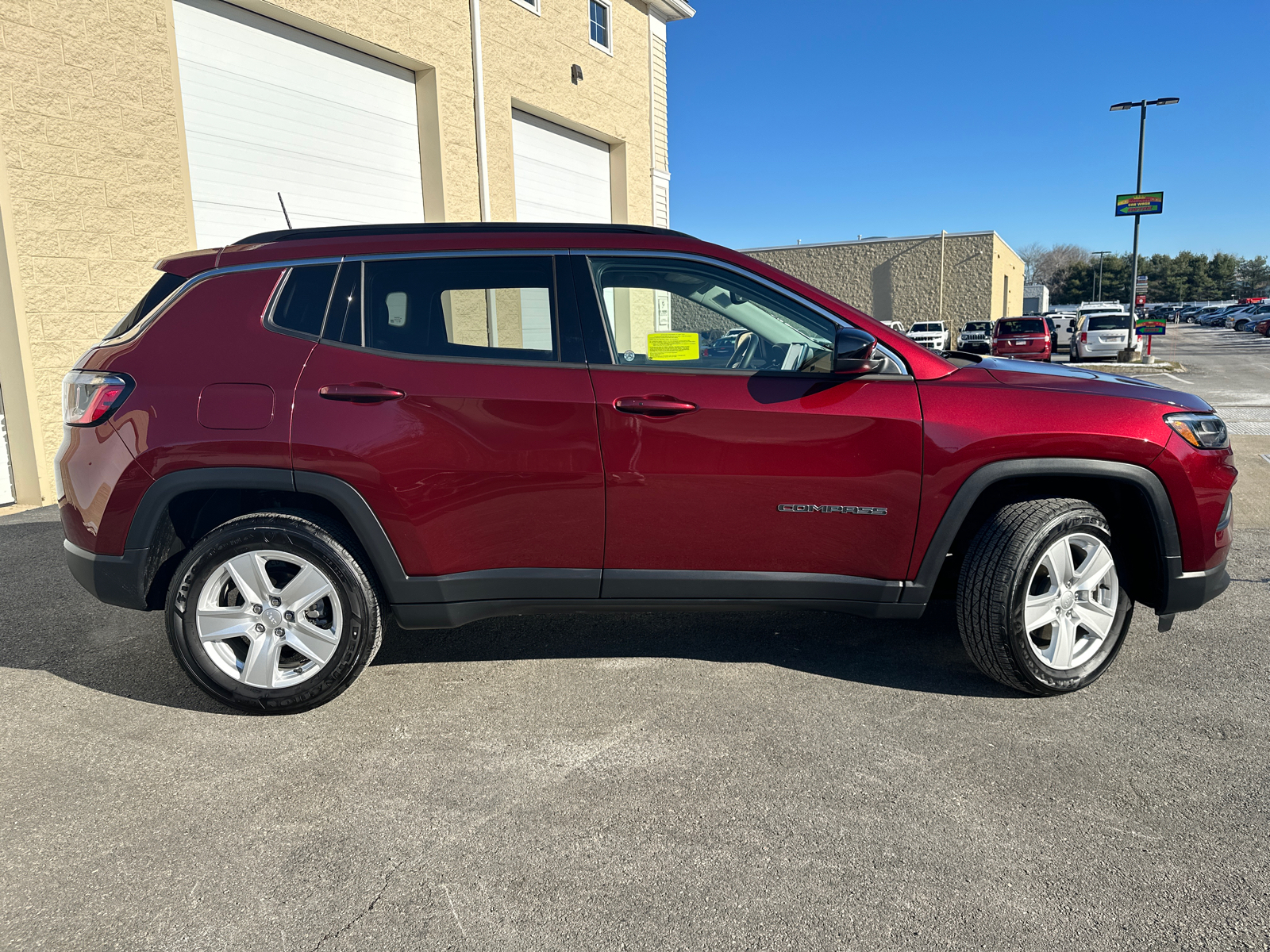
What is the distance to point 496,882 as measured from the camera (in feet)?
7.81

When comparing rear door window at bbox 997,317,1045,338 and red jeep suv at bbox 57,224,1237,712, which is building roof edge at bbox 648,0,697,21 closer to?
red jeep suv at bbox 57,224,1237,712

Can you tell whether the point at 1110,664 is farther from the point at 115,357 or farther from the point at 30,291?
the point at 30,291

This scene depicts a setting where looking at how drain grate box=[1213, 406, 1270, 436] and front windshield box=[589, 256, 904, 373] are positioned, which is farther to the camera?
drain grate box=[1213, 406, 1270, 436]

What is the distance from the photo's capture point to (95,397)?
132 inches

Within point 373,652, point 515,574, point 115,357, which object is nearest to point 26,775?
point 373,652

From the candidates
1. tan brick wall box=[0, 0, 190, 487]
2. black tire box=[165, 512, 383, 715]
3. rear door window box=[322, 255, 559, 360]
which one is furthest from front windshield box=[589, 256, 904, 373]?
tan brick wall box=[0, 0, 190, 487]

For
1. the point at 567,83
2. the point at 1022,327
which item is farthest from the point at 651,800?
the point at 1022,327

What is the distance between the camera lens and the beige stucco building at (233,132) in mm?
7062

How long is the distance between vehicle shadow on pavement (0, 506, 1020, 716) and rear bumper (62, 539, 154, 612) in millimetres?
481

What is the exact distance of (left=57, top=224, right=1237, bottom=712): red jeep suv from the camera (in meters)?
3.29

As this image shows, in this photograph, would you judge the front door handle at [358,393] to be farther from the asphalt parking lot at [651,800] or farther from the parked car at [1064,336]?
the parked car at [1064,336]

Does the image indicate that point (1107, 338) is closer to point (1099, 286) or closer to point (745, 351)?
point (745, 351)

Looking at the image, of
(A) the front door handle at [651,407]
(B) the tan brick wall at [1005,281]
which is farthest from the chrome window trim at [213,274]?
(B) the tan brick wall at [1005,281]

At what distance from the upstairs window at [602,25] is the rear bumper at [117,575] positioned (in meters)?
12.9
